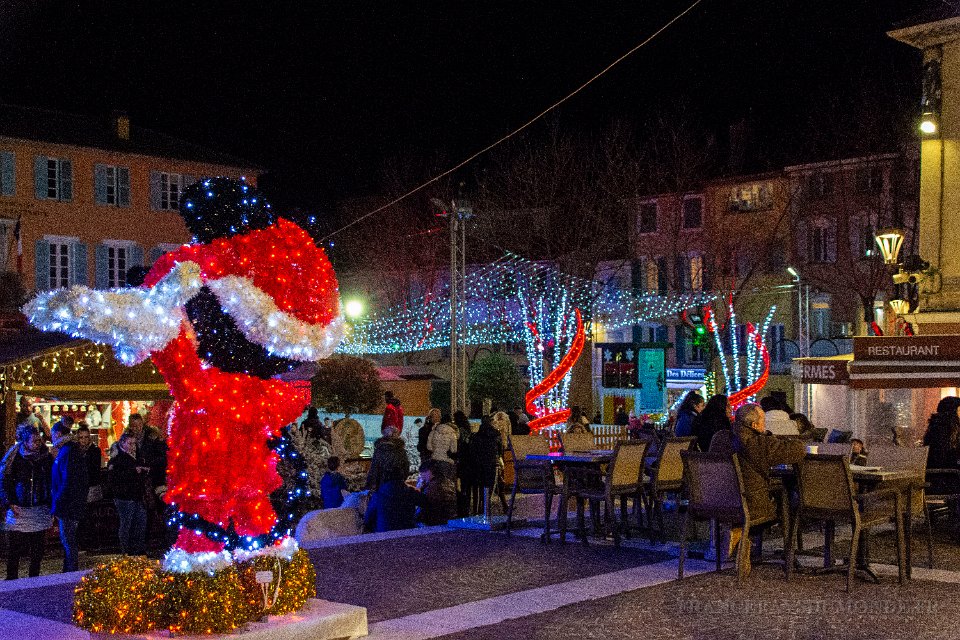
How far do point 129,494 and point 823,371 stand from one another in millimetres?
12066

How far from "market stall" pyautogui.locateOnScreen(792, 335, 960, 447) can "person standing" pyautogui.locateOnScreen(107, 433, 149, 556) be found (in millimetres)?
8730

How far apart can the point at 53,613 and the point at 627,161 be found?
30.6m

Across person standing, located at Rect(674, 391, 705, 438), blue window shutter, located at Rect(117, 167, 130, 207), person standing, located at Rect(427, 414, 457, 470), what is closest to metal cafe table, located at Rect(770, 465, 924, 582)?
person standing, located at Rect(674, 391, 705, 438)

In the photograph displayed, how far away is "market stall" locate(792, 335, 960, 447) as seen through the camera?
16469 millimetres

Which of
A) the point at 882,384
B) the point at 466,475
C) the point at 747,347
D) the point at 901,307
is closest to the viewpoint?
the point at 466,475

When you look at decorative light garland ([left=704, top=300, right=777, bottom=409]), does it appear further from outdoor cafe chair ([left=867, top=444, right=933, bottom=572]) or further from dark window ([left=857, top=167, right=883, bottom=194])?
outdoor cafe chair ([left=867, top=444, right=933, bottom=572])

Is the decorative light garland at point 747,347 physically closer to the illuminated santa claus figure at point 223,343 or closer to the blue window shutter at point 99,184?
the blue window shutter at point 99,184

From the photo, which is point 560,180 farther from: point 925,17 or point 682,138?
point 925,17

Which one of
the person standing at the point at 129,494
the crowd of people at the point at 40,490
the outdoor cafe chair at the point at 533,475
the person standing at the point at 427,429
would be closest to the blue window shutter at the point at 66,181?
the person standing at the point at 427,429

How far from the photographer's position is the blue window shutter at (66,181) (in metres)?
36.5

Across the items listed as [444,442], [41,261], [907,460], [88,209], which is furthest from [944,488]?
[88,209]

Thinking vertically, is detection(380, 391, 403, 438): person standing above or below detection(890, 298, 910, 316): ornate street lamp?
below

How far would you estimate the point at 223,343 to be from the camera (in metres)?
7.06

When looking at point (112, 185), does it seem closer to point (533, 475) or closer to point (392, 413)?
point (392, 413)
